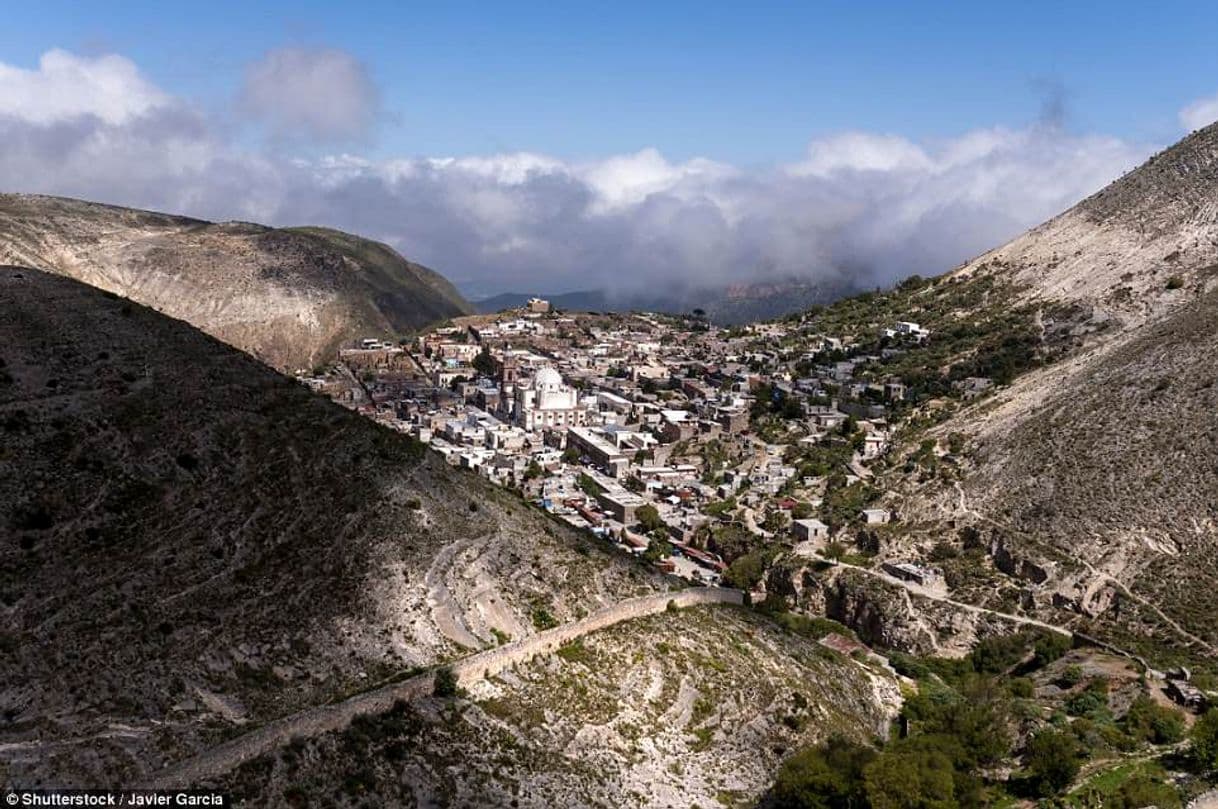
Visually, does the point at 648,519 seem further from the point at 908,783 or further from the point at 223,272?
the point at 223,272

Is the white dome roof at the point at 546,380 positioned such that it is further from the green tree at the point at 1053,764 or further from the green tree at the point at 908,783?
the green tree at the point at 908,783

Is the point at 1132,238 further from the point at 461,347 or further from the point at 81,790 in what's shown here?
the point at 81,790

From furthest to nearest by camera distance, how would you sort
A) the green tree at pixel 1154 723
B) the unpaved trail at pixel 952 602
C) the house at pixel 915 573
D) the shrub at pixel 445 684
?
the house at pixel 915 573 → the unpaved trail at pixel 952 602 → the green tree at pixel 1154 723 → the shrub at pixel 445 684

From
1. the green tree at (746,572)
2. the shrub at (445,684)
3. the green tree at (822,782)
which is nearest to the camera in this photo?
the green tree at (822,782)

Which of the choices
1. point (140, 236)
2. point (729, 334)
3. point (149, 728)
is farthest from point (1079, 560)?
point (140, 236)

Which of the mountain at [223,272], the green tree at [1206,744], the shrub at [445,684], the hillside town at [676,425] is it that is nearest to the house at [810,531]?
the hillside town at [676,425]

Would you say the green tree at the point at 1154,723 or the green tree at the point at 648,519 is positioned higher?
the green tree at the point at 648,519

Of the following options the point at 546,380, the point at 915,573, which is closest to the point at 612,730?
the point at 915,573

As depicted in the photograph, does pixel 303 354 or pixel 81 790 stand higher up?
pixel 303 354
